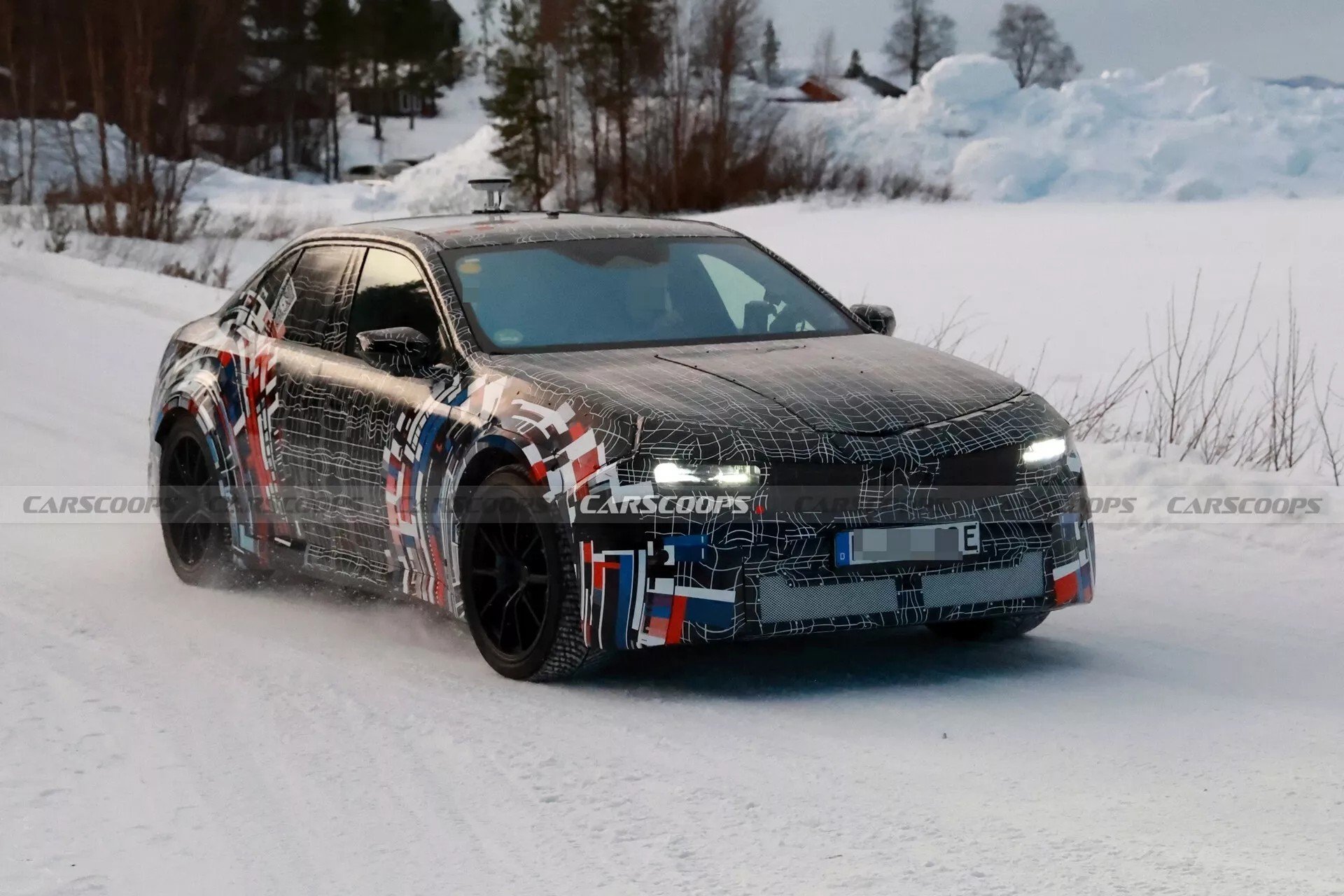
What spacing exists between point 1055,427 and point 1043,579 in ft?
1.65

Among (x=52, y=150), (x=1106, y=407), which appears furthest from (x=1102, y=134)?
(x=1106, y=407)

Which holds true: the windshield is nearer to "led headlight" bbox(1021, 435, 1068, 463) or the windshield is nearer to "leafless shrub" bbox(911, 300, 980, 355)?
"led headlight" bbox(1021, 435, 1068, 463)

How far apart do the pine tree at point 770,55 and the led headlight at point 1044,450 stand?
51.7 m

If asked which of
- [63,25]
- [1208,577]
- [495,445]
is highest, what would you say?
[63,25]

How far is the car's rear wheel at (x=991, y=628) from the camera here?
632cm

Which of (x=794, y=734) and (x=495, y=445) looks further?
(x=495, y=445)

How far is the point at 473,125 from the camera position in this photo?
118438 mm

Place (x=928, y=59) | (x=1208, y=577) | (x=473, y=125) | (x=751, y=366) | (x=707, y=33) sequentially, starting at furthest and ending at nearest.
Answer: (x=928, y=59) → (x=473, y=125) → (x=707, y=33) → (x=1208, y=577) → (x=751, y=366)

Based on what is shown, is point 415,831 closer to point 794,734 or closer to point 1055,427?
point 794,734

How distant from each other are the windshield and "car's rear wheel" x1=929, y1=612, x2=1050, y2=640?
3.89ft

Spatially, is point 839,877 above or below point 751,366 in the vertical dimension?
below

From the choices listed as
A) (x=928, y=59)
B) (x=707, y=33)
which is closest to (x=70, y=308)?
(x=707, y=33)

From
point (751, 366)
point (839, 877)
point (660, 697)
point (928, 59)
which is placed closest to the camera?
point (839, 877)

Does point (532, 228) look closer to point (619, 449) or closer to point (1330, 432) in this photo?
point (619, 449)
